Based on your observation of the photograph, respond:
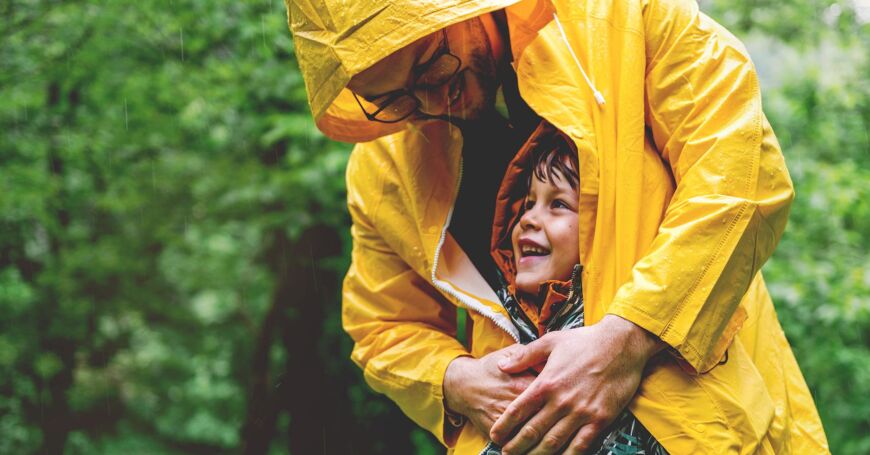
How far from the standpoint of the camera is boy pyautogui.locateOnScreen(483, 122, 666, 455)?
184cm

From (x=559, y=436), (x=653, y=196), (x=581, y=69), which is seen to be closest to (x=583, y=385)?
(x=559, y=436)

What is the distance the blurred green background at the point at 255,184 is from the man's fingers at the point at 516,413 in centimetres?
248

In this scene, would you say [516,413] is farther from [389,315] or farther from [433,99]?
[433,99]

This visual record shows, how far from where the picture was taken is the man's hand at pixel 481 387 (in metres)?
1.80

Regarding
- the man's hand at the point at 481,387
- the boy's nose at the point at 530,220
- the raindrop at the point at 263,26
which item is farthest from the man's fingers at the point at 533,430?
the raindrop at the point at 263,26

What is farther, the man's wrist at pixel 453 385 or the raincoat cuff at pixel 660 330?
the man's wrist at pixel 453 385

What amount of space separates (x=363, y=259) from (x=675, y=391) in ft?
3.62

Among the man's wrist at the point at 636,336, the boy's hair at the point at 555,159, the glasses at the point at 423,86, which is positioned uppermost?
the glasses at the point at 423,86

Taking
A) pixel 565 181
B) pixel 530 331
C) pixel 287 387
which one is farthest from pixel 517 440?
pixel 287 387

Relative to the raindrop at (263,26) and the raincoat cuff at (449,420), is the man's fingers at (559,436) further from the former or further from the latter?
the raindrop at (263,26)

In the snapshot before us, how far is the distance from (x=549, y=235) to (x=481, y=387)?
0.42 m

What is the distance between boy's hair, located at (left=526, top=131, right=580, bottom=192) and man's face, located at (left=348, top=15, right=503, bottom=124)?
272 millimetres

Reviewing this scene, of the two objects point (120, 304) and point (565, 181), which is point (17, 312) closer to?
point (120, 304)

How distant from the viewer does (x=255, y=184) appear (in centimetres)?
527
